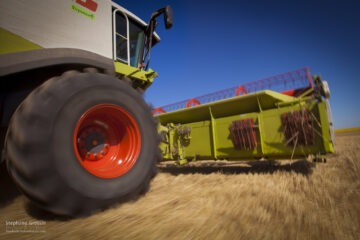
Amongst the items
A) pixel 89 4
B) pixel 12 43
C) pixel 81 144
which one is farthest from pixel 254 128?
pixel 12 43

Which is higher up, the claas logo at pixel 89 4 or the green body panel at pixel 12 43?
the claas logo at pixel 89 4

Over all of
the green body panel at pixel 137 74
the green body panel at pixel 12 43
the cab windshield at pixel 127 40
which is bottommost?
the green body panel at pixel 12 43

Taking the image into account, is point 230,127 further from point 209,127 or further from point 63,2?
point 63,2

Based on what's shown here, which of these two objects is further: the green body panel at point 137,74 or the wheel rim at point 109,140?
the green body panel at point 137,74

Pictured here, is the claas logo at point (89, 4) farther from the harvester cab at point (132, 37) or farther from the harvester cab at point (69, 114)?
the harvester cab at point (132, 37)

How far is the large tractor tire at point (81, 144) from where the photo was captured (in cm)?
129

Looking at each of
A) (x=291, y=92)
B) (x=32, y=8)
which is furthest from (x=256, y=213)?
(x=291, y=92)

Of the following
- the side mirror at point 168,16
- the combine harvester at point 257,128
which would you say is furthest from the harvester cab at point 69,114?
the combine harvester at point 257,128

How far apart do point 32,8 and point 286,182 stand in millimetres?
3240

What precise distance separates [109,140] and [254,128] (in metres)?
2.76

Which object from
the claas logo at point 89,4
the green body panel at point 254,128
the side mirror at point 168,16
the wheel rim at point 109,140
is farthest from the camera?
the green body panel at point 254,128

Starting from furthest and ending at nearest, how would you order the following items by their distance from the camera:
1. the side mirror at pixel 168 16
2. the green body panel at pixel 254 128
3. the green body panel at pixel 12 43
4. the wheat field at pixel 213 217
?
the green body panel at pixel 254 128 < the side mirror at pixel 168 16 < the green body panel at pixel 12 43 < the wheat field at pixel 213 217

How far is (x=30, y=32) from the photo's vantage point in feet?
5.86

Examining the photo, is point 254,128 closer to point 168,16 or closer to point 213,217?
point 168,16
